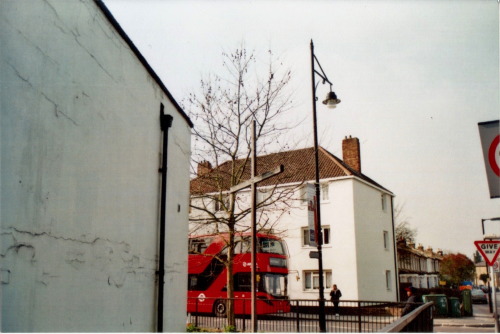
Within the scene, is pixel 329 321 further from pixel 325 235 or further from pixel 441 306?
pixel 325 235

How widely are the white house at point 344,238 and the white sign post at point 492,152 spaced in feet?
67.1

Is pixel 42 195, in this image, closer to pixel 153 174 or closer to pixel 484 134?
pixel 153 174

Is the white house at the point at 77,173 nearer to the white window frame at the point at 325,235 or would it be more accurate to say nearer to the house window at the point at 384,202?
the white window frame at the point at 325,235

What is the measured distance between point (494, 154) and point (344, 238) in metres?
23.1

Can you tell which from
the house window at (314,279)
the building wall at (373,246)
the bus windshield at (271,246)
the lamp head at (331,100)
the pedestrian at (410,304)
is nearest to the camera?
the pedestrian at (410,304)

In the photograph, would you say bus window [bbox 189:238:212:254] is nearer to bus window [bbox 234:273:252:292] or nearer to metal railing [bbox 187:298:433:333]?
bus window [bbox 234:273:252:292]

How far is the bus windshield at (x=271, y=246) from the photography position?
66.1 feet

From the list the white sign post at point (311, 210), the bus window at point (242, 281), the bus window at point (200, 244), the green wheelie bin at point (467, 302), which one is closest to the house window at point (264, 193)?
the white sign post at point (311, 210)

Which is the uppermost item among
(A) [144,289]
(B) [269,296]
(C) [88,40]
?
(C) [88,40]

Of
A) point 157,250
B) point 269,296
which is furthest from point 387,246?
point 157,250

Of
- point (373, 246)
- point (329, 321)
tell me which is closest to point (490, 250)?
point (329, 321)

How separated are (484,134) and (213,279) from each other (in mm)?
19127

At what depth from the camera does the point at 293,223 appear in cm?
2853

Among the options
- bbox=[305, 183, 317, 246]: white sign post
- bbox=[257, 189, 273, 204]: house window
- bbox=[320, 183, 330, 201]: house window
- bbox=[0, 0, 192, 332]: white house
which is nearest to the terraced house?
bbox=[320, 183, 330, 201]: house window
